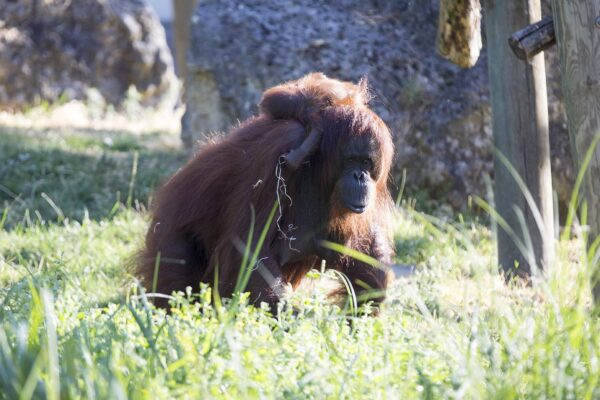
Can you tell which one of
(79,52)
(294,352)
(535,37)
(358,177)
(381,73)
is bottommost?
(294,352)

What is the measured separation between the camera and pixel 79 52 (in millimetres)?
9492

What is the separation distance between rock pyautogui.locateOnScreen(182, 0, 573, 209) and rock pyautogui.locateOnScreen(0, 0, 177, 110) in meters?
2.93

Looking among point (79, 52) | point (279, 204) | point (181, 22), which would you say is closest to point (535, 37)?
point (279, 204)

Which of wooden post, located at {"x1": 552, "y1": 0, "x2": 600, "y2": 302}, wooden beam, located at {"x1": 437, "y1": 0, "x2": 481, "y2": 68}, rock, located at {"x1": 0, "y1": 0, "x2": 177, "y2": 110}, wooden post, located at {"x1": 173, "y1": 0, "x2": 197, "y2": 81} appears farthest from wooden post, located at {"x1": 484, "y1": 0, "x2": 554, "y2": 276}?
wooden post, located at {"x1": 173, "y1": 0, "x2": 197, "y2": 81}

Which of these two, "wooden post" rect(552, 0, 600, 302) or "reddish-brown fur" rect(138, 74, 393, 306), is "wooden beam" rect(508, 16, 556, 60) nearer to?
"wooden post" rect(552, 0, 600, 302)

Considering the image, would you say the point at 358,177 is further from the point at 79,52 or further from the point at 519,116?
the point at 79,52

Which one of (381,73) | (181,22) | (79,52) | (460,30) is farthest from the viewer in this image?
(181,22)

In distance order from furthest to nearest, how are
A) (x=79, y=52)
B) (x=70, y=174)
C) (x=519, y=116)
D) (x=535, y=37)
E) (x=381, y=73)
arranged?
(x=79, y=52) → (x=381, y=73) → (x=70, y=174) → (x=519, y=116) → (x=535, y=37)

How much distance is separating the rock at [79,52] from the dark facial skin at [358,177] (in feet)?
19.7

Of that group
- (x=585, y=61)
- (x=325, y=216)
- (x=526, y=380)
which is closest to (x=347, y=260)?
(x=325, y=216)

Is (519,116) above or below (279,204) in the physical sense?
above

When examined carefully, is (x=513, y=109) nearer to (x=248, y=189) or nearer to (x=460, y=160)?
(x=248, y=189)

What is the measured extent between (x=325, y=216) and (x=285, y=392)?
1558 millimetres

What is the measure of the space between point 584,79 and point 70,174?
3867mm
